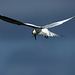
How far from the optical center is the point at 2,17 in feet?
221

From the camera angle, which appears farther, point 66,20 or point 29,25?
point 66,20

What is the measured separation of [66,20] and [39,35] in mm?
7517

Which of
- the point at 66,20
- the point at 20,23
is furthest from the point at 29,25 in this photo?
the point at 66,20

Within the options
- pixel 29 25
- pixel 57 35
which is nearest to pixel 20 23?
pixel 29 25

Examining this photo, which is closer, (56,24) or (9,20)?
(9,20)

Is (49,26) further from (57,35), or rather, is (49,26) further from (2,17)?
(2,17)

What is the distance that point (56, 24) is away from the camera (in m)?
71.7

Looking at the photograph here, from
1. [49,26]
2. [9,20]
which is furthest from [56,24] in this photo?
[9,20]

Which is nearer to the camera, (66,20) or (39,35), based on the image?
(39,35)

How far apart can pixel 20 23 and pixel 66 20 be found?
29.5 feet

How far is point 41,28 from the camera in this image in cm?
6894

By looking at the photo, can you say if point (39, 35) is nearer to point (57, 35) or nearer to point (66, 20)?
point (57, 35)

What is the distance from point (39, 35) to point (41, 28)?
1270mm

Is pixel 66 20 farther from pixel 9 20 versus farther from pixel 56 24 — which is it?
pixel 9 20
